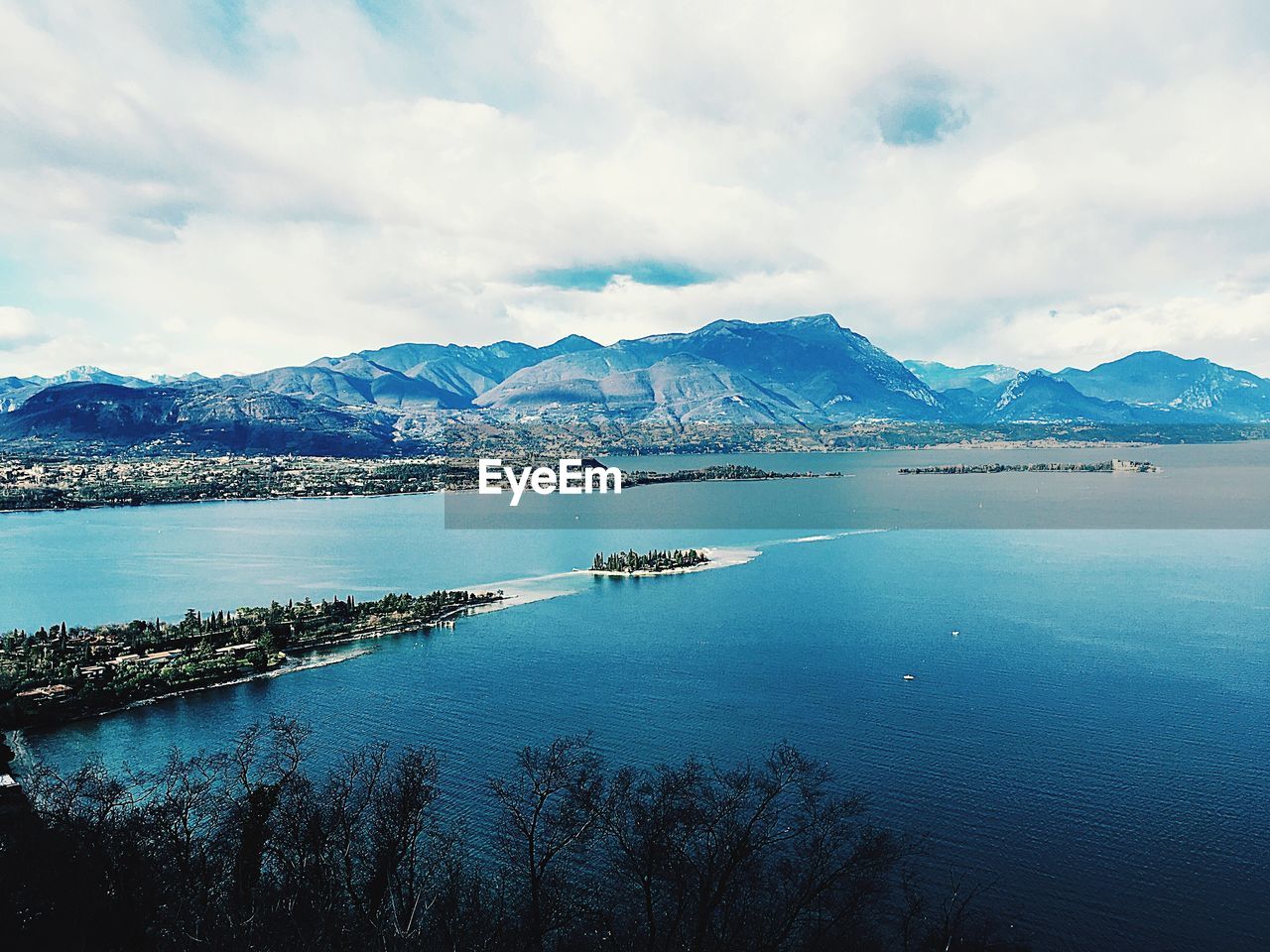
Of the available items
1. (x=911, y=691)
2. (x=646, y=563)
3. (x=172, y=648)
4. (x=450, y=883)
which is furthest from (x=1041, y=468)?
(x=450, y=883)

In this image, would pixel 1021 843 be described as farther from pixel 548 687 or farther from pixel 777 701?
pixel 548 687

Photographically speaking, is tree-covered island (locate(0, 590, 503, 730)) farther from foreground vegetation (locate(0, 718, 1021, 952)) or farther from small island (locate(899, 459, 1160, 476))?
small island (locate(899, 459, 1160, 476))

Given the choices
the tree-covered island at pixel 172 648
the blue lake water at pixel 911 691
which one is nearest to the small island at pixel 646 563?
the blue lake water at pixel 911 691

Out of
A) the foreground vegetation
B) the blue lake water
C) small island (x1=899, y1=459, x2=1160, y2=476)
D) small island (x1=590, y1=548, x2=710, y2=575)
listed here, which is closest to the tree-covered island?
the blue lake water

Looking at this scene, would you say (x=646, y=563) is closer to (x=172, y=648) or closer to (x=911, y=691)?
(x=911, y=691)

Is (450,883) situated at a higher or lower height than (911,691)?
higher

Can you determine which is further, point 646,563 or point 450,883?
point 646,563
